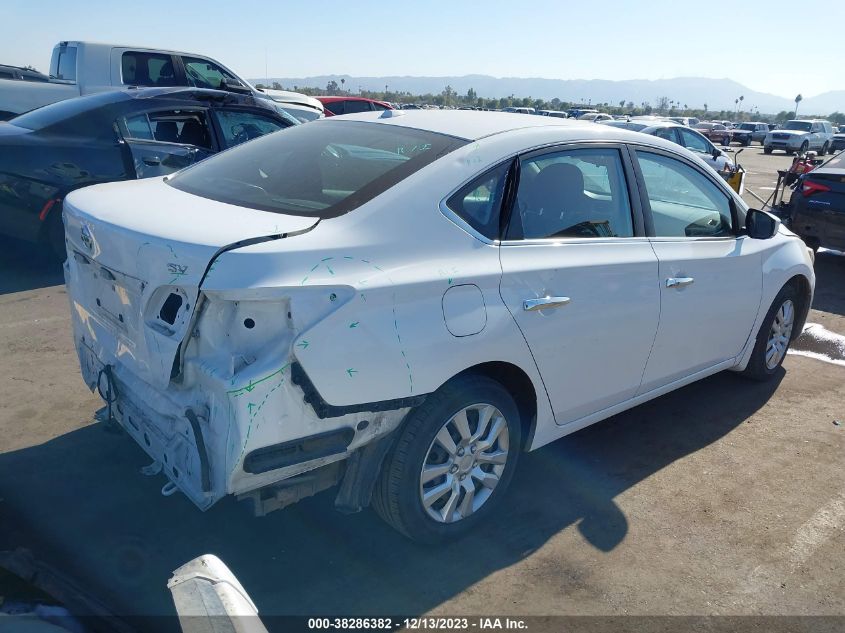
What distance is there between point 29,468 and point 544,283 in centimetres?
268

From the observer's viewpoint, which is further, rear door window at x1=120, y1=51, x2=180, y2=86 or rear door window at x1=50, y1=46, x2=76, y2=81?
rear door window at x1=120, y1=51, x2=180, y2=86

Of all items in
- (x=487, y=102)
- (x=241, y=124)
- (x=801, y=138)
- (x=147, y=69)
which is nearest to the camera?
(x=241, y=124)

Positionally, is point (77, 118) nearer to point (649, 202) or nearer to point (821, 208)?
point (649, 202)

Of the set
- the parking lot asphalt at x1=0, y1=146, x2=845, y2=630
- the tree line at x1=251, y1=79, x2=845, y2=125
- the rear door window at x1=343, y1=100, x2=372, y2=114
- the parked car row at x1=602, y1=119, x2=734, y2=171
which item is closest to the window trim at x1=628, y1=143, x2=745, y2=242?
the parking lot asphalt at x1=0, y1=146, x2=845, y2=630

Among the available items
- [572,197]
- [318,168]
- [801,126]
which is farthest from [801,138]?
[318,168]

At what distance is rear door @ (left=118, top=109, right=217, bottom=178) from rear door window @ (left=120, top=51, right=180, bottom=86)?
430 centimetres

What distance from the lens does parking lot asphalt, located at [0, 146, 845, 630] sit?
2.76 m

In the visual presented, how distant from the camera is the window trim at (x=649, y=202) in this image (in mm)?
3572

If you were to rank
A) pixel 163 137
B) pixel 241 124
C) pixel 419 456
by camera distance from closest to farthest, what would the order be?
pixel 419 456 → pixel 163 137 → pixel 241 124

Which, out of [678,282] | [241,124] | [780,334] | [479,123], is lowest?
[780,334]

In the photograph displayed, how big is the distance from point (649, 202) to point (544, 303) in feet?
3.60

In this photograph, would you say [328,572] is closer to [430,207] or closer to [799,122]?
[430,207]

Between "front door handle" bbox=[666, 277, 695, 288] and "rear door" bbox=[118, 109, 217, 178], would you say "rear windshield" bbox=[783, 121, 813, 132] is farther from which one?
"front door handle" bbox=[666, 277, 695, 288]

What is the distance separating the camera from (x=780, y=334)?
16.1 ft
